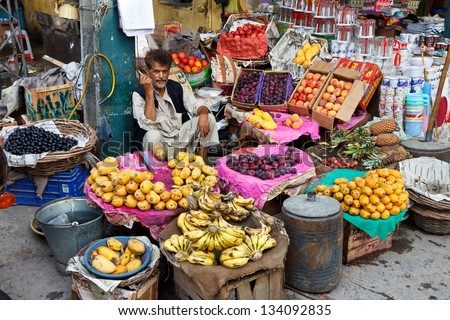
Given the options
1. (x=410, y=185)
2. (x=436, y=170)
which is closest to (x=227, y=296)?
(x=410, y=185)

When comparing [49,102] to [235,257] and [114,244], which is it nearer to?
[114,244]

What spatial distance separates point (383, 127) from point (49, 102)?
3.70 meters

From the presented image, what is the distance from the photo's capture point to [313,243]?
11.3ft

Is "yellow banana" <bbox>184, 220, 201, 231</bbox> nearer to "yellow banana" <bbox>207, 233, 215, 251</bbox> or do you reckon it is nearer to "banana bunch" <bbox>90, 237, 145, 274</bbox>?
"yellow banana" <bbox>207, 233, 215, 251</bbox>

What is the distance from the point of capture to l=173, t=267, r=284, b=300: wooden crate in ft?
9.95

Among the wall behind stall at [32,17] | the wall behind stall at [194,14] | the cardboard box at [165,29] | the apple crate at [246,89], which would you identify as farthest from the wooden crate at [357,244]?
the wall behind stall at [32,17]

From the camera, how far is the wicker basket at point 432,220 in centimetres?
428

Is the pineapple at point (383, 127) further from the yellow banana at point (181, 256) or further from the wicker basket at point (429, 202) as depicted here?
the yellow banana at point (181, 256)

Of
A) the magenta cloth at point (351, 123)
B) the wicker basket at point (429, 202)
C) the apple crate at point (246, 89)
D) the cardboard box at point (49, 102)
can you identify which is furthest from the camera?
the apple crate at point (246, 89)

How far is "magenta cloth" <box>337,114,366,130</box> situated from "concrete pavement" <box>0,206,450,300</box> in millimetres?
1428

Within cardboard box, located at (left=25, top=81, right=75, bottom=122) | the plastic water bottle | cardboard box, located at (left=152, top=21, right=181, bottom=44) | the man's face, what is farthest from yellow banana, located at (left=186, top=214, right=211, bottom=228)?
cardboard box, located at (left=152, top=21, right=181, bottom=44)

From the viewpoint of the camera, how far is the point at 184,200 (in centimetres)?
371

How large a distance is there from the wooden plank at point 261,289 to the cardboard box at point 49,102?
3.57 meters
